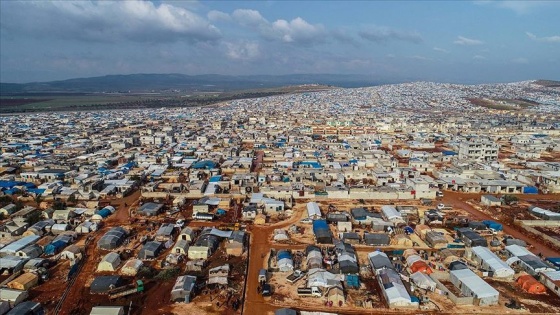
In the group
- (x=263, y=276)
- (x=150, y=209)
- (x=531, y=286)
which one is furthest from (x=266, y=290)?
(x=150, y=209)

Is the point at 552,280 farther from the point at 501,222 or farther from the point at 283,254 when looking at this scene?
the point at 283,254

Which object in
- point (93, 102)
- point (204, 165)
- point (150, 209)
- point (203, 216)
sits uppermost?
point (93, 102)

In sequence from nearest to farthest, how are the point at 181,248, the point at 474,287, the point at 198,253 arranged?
the point at 474,287, the point at 198,253, the point at 181,248

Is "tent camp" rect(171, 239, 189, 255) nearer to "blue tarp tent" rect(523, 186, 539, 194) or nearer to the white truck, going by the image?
the white truck

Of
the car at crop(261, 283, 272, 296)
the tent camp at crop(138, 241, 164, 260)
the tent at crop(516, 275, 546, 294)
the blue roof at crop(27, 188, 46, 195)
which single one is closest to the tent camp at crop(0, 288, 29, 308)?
the tent camp at crop(138, 241, 164, 260)

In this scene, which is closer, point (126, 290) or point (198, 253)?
point (126, 290)

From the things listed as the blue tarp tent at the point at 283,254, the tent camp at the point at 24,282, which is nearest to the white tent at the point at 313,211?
the blue tarp tent at the point at 283,254

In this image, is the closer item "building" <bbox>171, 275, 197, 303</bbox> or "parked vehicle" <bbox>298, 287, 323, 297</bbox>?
"building" <bbox>171, 275, 197, 303</bbox>

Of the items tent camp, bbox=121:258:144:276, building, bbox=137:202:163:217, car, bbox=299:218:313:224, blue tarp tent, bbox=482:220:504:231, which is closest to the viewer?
tent camp, bbox=121:258:144:276

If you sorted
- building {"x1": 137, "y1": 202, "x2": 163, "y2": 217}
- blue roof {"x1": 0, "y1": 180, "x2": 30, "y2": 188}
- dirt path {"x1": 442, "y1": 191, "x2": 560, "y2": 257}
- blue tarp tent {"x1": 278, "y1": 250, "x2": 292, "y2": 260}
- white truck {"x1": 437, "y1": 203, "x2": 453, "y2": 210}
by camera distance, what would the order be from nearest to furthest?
blue tarp tent {"x1": 278, "y1": 250, "x2": 292, "y2": 260} < dirt path {"x1": 442, "y1": 191, "x2": 560, "y2": 257} < building {"x1": 137, "y1": 202, "x2": 163, "y2": 217} < white truck {"x1": 437, "y1": 203, "x2": 453, "y2": 210} < blue roof {"x1": 0, "y1": 180, "x2": 30, "y2": 188}

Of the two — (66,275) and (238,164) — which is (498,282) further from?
(238,164)
